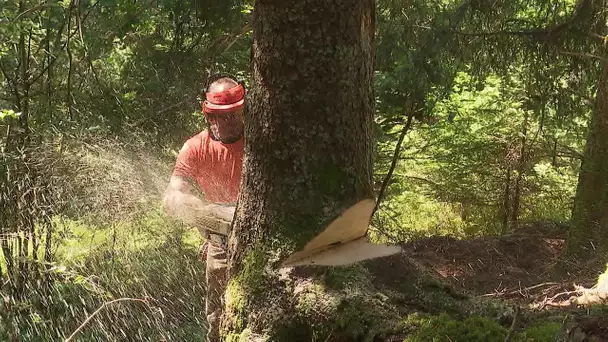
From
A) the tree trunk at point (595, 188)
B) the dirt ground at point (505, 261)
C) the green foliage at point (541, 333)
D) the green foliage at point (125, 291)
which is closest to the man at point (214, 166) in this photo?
the green foliage at point (125, 291)

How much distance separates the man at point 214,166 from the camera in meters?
3.40

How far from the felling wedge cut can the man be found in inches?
36.3

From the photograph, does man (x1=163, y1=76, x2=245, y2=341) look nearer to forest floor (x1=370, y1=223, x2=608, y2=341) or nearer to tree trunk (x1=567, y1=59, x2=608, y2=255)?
forest floor (x1=370, y1=223, x2=608, y2=341)

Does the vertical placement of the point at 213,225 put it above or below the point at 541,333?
below

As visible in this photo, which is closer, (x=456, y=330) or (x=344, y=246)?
(x=456, y=330)

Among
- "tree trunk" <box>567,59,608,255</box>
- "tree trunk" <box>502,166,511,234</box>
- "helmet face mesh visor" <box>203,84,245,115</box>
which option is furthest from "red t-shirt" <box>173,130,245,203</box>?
"tree trunk" <box>502,166,511,234</box>

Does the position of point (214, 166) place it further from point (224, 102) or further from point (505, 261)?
point (505, 261)

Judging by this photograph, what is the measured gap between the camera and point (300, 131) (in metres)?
2.53

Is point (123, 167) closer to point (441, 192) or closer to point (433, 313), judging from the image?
point (433, 313)

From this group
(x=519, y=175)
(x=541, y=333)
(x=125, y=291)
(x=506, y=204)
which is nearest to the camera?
(x=541, y=333)

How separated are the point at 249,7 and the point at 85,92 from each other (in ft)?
6.40

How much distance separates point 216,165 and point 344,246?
146cm

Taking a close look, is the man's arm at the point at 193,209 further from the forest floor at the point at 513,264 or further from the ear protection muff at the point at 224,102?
the forest floor at the point at 513,264

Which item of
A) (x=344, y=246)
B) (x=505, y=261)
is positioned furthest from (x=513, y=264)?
(x=344, y=246)
